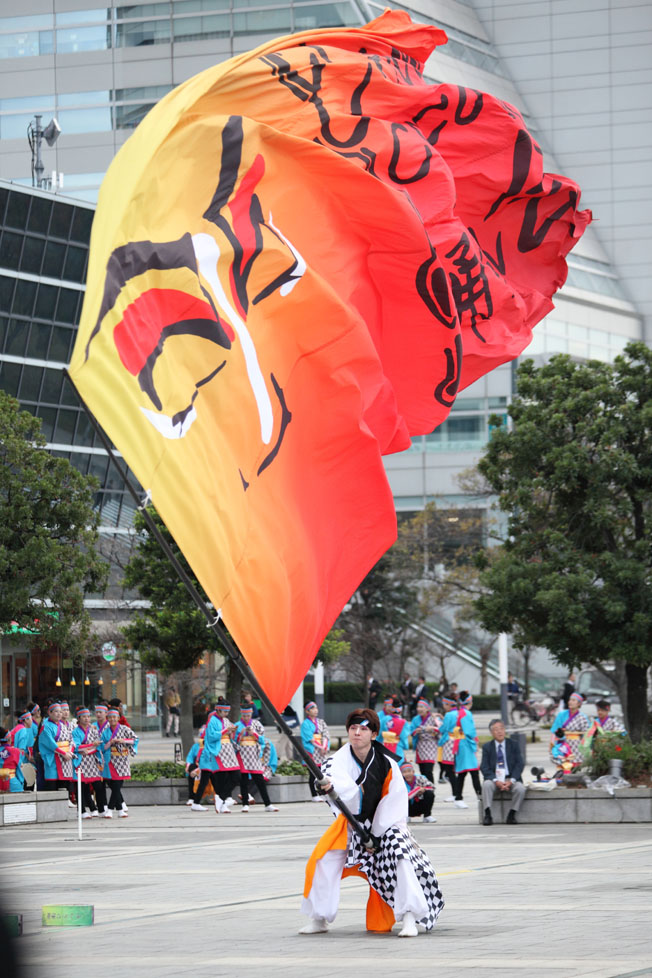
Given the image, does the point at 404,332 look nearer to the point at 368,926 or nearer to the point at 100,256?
the point at 100,256

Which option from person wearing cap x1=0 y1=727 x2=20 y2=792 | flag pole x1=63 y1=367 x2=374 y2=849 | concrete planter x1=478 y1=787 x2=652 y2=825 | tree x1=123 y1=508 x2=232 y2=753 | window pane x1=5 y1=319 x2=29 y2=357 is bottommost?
concrete planter x1=478 y1=787 x2=652 y2=825

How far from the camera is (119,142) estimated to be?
264 ft

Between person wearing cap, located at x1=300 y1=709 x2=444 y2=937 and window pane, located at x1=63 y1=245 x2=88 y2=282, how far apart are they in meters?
48.2

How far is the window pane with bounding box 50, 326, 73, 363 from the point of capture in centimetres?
5722

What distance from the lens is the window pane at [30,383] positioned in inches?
2215

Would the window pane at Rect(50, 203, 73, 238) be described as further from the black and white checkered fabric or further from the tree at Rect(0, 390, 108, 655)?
the black and white checkered fabric

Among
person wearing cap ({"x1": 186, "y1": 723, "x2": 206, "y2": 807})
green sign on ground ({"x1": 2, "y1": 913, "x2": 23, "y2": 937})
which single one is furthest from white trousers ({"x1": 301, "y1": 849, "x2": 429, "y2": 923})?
person wearing cap ({"x1": 186, "y1": 723, "x2": 206, "y2": 807})

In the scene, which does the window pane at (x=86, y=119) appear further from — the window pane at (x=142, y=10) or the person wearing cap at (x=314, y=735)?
the person wearing cap at (x=314, y=735)

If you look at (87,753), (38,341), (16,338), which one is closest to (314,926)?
(87,753)

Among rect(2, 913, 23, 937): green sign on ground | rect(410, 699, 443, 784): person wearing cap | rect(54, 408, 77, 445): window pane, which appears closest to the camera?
rect(2, 913, 23, 937): green sign on ground

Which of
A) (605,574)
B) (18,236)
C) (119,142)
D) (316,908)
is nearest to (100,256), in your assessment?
(316,908)

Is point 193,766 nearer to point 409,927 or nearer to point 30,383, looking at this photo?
point 409,927

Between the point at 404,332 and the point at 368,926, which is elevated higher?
the point at 404,332

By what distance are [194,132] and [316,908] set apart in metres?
5.34
